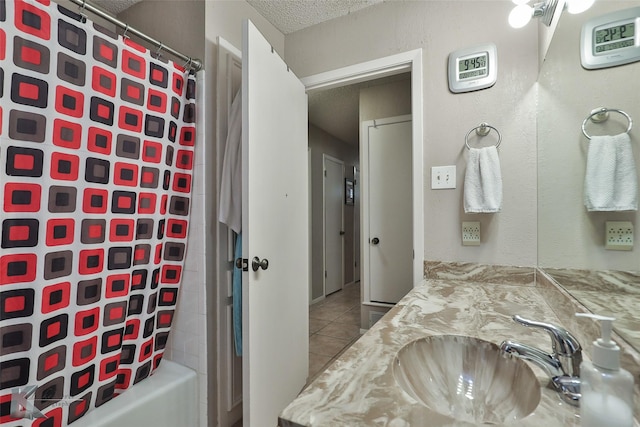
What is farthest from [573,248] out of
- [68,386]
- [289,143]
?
[68,386]

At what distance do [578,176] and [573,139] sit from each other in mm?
125

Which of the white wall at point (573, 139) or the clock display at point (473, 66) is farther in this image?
the clock display at point (473, 66)

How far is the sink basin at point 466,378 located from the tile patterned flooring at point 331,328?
147 cm

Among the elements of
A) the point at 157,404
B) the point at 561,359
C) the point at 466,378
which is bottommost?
the point at 157,404

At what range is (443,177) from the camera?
1.49 meters

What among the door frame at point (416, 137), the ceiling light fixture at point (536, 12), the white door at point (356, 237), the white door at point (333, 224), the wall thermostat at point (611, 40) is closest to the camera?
the wall thermostat at point (611, 40)

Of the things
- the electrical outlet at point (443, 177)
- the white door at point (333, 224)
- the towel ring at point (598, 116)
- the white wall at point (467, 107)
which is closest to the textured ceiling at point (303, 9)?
the white wall at point (467, 107)

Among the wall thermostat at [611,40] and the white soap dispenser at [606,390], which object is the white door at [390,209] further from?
the white soap dispenser at [606,390]

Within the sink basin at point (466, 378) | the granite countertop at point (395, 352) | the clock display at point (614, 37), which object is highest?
the clock display at point (614, 37)

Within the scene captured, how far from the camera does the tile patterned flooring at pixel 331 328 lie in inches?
91.4

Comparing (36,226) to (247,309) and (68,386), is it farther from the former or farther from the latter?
(247,309)

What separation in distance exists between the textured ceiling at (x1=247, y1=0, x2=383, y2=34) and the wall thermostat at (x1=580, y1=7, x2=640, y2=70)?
1180 millimetres

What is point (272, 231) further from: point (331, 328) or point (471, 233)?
point (331, 328)

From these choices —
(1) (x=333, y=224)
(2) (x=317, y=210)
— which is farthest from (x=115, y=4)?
(1) (x=333, y=224)
